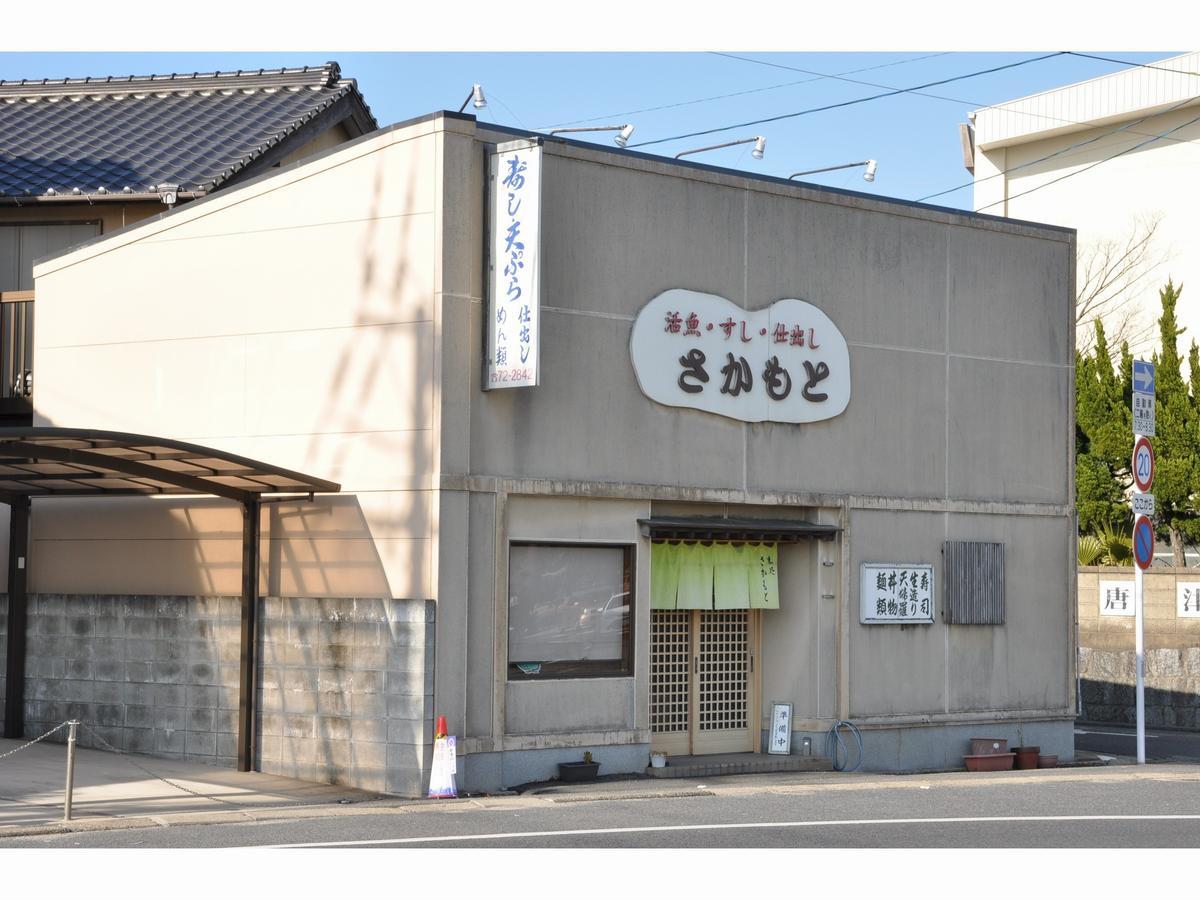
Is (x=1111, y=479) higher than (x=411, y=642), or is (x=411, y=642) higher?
(x=1111, y=479)

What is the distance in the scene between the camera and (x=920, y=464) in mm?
20203

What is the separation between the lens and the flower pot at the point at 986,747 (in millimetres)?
20047

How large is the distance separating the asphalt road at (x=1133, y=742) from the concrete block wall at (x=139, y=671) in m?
13.1

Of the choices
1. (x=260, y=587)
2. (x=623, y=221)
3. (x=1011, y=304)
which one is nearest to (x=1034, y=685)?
(x=1011, y=304)

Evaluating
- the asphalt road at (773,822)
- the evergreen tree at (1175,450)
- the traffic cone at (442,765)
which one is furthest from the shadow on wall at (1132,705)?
the traffic cone at (442,765)

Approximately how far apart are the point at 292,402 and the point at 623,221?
14.1 feet

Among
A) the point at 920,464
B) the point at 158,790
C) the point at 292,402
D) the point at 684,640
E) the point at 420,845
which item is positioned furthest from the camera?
the point at 920,464

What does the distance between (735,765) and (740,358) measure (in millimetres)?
4846

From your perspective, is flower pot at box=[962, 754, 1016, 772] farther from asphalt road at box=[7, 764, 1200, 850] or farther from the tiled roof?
the tiled roof

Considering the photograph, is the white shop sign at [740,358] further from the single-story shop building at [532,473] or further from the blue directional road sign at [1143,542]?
the blue directional road sign at [1143,542]

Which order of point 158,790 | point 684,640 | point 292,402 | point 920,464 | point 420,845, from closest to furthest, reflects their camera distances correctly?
point 420,845 < point 158,790 < point 292,402 < point 684,640 < point 920,464

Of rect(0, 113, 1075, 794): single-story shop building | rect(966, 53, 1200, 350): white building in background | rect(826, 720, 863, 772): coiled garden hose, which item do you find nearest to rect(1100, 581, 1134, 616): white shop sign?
rect(0, 113, 1075, 794): single-story shop building

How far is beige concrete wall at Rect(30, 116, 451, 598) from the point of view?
16219 mm

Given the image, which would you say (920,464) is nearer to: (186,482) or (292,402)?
(292,402)
